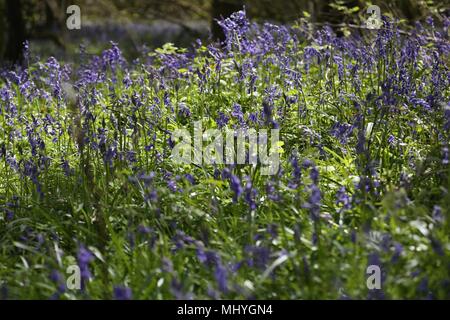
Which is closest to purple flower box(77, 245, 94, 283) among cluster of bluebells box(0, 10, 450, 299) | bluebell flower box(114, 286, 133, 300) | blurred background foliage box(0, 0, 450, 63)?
cluster of bluebells box(0, 10, 450, 299)

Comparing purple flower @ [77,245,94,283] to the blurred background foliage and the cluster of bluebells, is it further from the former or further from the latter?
the blurred background foliage

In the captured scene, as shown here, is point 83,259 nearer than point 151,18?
Yes

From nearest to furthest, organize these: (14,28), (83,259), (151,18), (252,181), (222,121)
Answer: (83,259) < (252,181) < (222,121) < (14,28) < (151,18)

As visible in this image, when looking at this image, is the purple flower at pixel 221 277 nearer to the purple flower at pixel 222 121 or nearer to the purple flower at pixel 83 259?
the purple flower at pixel 83 259

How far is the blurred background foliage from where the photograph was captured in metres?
7.82

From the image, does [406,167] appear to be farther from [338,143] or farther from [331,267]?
[331,267]

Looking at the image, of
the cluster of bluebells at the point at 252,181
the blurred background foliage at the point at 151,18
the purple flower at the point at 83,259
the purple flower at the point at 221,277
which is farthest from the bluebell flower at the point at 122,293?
the blurred background foliage at the point at 151,18

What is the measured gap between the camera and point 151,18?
18.0m

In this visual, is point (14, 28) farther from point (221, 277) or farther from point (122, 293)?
point (221, 277)

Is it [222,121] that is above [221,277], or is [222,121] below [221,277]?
above

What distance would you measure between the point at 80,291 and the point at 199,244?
20.3 inches

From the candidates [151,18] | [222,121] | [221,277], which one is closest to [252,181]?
[222,121]

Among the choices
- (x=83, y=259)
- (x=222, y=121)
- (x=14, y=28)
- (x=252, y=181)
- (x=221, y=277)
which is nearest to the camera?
(x=221, y=277)

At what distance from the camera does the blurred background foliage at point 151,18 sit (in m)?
7.82
